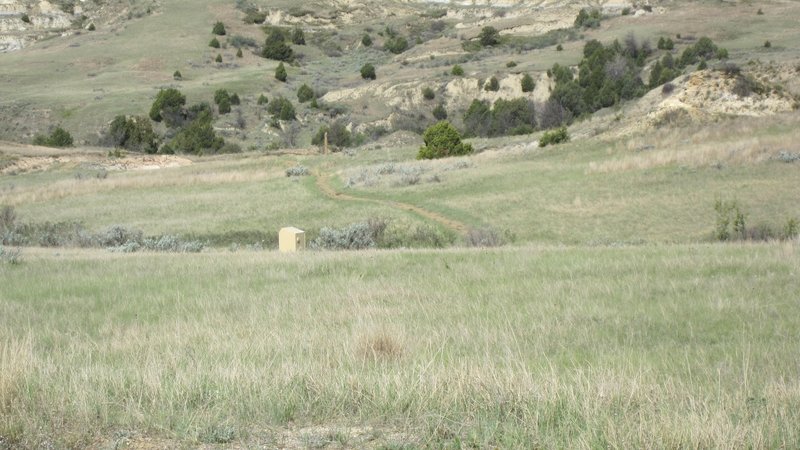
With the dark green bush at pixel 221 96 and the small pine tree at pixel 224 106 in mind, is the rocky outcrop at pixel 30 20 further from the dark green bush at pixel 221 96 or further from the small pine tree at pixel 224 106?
the small pine tree at pixel 224 106

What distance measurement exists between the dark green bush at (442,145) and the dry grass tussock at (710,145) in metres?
9.97

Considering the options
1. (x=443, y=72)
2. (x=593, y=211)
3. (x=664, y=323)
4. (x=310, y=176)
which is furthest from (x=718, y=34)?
(x=664, y=323)

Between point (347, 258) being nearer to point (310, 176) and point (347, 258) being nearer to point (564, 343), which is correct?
point (564, 343)

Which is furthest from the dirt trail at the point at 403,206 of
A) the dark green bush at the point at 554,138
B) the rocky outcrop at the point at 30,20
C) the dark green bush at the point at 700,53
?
the rocky outcrop at the point at 30,20

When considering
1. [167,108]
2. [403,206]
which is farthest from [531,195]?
[167,108]

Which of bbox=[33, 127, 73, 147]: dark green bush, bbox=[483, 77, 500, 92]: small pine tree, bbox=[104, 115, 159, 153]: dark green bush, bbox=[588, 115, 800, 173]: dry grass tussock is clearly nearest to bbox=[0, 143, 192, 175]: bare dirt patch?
bbox=[33, 127, 73, 147]: dark green bush

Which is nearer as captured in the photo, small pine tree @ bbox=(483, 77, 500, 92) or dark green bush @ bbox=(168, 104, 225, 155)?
dark green bush @ bbox=(168, 104, 225, 155)

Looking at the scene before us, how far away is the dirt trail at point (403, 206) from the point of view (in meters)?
22.6

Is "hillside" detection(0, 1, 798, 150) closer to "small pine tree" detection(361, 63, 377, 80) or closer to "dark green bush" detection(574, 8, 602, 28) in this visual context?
"small pine tree" detection(361, 63, 377, 80)

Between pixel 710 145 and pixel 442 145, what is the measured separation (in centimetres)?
1435

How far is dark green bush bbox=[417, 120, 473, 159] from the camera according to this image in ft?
129

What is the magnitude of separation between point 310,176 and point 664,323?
29.0 meters

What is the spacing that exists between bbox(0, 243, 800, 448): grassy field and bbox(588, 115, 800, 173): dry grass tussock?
13.5m

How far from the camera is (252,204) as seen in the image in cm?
2844
